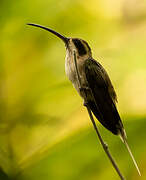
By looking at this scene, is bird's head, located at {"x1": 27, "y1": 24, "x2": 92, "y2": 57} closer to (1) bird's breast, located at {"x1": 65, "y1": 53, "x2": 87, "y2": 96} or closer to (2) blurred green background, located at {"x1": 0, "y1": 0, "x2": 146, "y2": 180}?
(1) bird's breast, located at {"x1": 65, "y1": 53, "x2": 87, "y2": 96}

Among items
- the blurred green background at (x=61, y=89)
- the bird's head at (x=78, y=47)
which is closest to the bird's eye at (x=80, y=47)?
the bird's head at (x=78, y=47)

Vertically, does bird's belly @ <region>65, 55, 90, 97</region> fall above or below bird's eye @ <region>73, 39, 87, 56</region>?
below

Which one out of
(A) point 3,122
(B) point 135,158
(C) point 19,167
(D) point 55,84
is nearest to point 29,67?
(D) point 55,84

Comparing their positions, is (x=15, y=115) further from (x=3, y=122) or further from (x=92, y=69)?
(x=92, y=69)

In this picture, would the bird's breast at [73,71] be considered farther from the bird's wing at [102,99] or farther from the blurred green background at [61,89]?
the blurred green background at [61,89]

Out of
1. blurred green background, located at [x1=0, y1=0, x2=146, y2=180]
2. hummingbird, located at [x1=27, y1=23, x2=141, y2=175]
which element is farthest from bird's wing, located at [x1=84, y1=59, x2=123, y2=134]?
blurred green background, located at [x1=0, y1=0, x2=146, y2=180]

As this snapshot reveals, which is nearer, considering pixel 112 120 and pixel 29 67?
pixel 112 120

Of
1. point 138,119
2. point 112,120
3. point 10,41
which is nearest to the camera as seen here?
point 112,120
